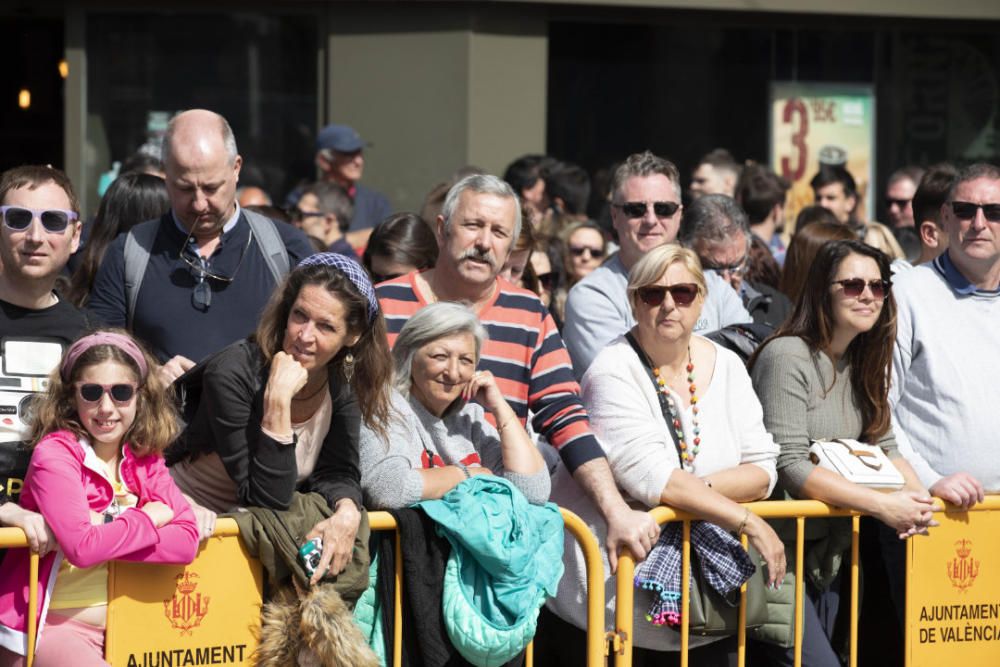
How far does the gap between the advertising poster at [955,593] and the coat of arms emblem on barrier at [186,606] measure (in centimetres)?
282

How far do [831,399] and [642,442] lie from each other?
951 millimetres

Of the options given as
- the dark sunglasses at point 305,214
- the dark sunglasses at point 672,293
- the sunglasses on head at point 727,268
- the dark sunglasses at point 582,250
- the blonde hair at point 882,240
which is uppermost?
the dark sunglasses at point 305,214

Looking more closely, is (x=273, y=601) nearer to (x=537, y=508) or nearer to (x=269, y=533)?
(x=269, y=533)

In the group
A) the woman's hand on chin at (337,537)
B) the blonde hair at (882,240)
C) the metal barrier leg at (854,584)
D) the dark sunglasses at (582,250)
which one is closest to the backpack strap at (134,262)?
the woman's hand on chin at (337,537)

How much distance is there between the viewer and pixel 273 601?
4.84 metres

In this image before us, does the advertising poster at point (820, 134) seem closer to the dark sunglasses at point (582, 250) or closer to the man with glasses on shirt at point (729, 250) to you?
the dark sunglasses at point (582, 250)

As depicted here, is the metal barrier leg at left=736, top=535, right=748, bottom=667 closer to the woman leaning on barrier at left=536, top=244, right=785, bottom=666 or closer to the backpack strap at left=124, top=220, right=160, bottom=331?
the woman leaning on barrier at left=536, top=244, right=785, bottom=666

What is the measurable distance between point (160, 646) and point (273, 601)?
387 mm

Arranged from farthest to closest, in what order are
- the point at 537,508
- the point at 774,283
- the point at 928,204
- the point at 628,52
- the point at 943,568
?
the point at 628,52
the point at 774,283
the point at 928,204
the point at 943,568
the point at 537,508

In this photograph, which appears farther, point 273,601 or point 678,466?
point 678,466

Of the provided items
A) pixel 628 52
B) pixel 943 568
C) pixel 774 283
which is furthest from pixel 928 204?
pixel 628 52

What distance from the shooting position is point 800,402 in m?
5.79

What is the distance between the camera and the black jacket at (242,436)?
185 inches

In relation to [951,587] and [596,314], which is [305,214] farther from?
[951,587]
